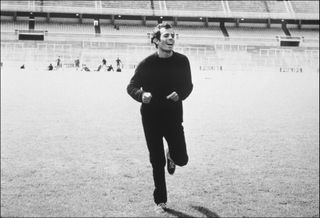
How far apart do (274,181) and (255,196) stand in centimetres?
120

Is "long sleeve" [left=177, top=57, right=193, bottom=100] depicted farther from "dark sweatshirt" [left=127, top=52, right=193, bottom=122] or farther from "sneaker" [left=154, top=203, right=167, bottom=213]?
"sneaker" [left=154, top=203, right=167, bottom=213]

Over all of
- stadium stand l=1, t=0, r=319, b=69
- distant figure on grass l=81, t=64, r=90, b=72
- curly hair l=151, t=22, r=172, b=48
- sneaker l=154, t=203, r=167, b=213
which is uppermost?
stadium stand l=1, t=0, r=319, b=69

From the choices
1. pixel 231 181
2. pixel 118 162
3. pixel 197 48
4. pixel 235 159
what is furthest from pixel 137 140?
pixel 197 48

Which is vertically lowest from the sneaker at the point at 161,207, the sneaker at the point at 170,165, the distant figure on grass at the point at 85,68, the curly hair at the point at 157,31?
the sneaker at the point at 161,207

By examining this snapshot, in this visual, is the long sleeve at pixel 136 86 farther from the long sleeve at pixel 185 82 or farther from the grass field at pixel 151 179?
the grass field at pixel 151 179

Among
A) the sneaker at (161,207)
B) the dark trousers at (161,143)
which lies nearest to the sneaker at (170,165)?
the dark trousers at (161,143)

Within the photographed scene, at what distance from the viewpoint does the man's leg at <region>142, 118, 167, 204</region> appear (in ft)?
6.84

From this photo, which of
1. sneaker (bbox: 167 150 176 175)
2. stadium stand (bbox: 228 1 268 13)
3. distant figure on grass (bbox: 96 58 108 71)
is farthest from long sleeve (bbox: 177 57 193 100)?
stadium stand (bbox: 228 1 268 13)

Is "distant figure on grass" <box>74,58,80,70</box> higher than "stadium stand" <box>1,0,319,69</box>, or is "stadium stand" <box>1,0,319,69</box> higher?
"stadium stand" <box>1,0,319,69</box>

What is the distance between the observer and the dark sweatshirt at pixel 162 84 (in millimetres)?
2012

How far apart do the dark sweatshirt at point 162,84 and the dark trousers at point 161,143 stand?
0.03 meters

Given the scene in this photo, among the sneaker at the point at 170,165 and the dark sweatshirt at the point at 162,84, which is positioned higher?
the dark sweatshirt at the point at 162,84

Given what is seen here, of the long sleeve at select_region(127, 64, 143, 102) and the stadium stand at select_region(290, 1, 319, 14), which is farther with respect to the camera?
the stadium stand at select_region(290, 1, 319, 14)

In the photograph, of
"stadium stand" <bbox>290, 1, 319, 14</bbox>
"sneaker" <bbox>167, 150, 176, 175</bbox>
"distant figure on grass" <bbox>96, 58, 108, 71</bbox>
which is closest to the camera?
"sneaker" <bbox>167, 150, 176, 175</bbox>
